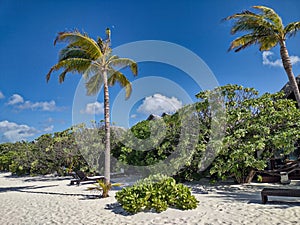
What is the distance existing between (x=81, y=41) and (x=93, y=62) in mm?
1036

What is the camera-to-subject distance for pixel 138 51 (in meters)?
12.0

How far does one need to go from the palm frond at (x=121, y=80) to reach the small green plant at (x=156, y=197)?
5.86 metres

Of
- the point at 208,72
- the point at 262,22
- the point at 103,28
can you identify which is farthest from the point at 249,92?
the point at 103,28

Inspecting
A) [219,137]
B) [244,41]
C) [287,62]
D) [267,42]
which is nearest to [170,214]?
[219,137]

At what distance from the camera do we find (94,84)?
1165 centimetres

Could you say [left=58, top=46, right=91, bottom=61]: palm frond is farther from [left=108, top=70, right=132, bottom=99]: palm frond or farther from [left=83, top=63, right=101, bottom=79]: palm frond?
[left=108, top=70, right=132, bottom=99]: palm frond

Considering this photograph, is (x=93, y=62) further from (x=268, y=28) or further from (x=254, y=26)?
(x=268, y=28)

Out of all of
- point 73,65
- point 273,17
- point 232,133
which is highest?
point 273,17

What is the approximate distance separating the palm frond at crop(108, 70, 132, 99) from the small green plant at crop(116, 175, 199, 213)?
586cm

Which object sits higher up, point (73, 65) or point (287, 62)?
point (73, 65)

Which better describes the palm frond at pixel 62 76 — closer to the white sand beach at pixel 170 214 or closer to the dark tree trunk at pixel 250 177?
the white sand beach at pixel 170 214

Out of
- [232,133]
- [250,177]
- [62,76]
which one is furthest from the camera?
[62,76]

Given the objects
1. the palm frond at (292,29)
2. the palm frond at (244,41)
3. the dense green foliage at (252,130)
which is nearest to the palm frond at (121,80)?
the dense green foliage at (252,130)

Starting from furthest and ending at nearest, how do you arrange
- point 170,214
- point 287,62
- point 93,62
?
point 93,62 → point 287,62 → point 170,214
